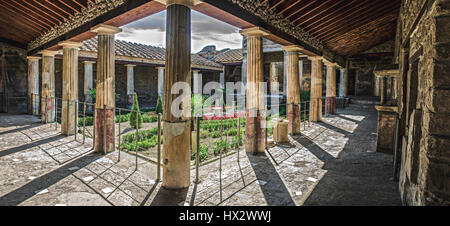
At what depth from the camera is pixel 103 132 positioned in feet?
20.2

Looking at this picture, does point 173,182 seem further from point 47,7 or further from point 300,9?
point 47,7

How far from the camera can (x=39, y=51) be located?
9688 mm

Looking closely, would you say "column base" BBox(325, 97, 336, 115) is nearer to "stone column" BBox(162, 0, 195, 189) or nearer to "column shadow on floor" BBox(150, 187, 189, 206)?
"stone column" BBox(162, 0, 195, 189)

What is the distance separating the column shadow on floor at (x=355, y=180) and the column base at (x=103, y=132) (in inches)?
184

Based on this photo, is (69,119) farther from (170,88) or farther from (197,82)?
(197,82)

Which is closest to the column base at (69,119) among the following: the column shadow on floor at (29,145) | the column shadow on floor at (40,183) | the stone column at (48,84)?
the column shadow on floor at (29,145)

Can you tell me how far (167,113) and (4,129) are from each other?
7.63 meters

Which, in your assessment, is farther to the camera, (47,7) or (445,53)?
(47,7)

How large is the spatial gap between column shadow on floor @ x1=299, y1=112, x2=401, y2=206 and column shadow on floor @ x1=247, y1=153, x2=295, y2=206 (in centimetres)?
34

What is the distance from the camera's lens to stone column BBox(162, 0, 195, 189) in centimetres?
397

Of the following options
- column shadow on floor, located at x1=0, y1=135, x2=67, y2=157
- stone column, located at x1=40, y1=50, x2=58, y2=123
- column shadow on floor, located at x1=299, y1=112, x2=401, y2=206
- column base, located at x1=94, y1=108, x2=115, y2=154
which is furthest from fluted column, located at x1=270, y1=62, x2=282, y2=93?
column base, located at x1=94, y1=108, x2=115, y2=154

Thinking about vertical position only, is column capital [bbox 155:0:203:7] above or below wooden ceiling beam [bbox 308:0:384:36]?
below

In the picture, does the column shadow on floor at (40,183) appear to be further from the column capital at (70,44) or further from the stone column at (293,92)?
the stone column at (293,92)
